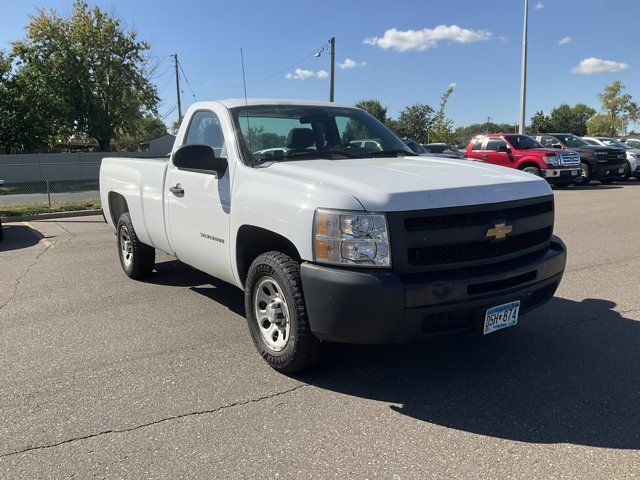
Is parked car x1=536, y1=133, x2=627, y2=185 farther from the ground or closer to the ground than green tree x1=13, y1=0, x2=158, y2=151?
closer to the ground

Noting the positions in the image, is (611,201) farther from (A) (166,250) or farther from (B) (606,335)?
(A) (166,250)

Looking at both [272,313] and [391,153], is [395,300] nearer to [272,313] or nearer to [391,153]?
[272,313]

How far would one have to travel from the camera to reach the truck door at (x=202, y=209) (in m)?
4.20

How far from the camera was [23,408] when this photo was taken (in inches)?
131

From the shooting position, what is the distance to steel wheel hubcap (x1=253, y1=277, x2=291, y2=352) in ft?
12.0

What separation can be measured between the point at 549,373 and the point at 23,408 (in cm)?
348

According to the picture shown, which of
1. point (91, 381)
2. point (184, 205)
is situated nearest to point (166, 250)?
point (184, 205)

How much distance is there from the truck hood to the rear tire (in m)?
2.93

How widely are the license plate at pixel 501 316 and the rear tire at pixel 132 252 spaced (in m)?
4.25

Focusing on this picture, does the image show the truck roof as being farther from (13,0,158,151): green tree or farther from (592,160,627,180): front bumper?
(13,0,158,151): green tree

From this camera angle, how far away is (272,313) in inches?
147

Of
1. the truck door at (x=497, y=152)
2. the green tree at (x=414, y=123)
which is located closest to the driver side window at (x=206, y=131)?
the truck door at (x=497, y=152)

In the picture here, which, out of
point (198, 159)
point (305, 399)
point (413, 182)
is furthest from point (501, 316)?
point (198, 159)

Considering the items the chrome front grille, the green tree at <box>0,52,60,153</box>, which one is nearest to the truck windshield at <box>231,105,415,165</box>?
the chrome front grille
